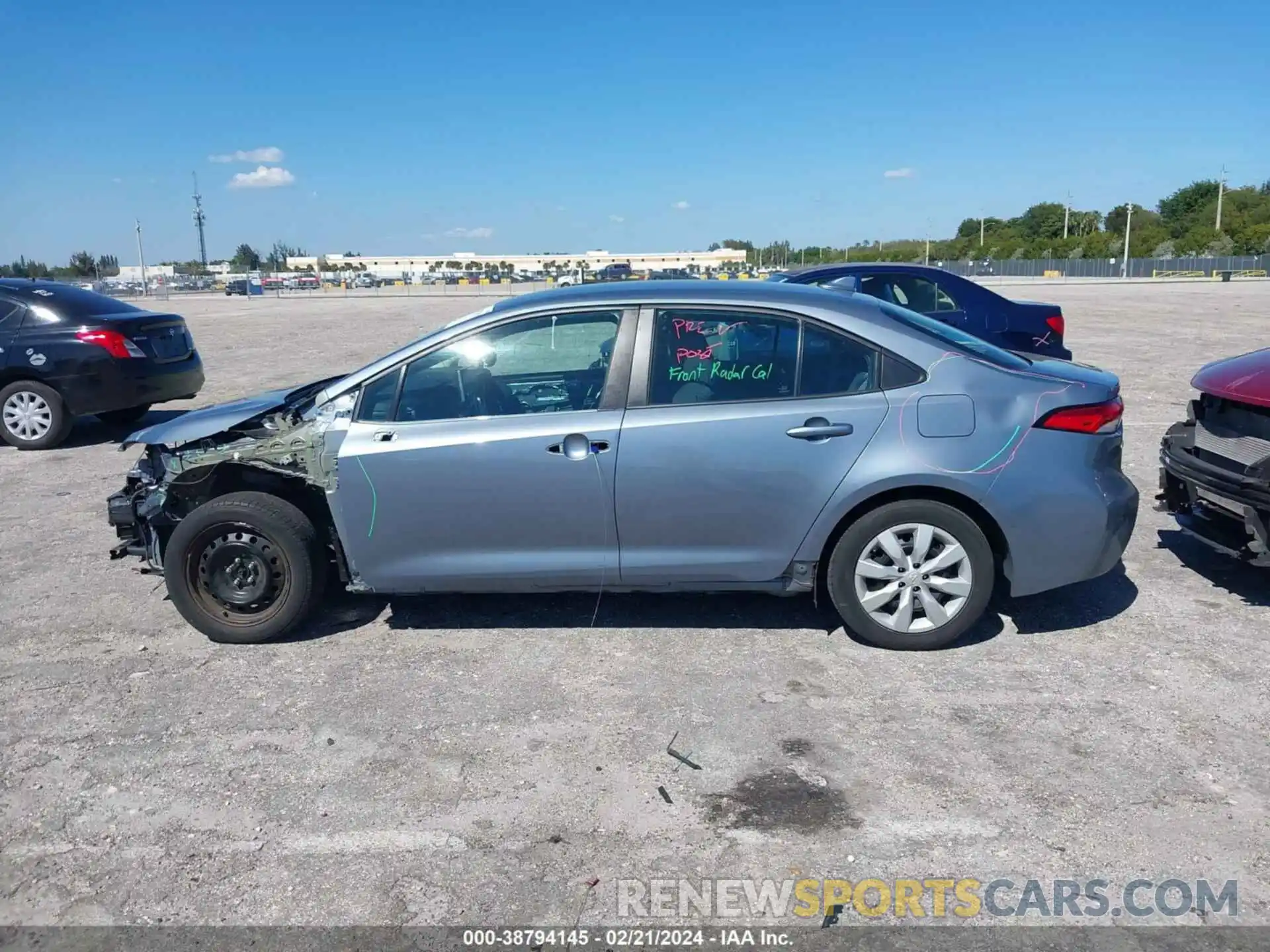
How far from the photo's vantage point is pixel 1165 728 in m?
3.83

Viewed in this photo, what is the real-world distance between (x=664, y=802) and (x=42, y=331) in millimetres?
8683

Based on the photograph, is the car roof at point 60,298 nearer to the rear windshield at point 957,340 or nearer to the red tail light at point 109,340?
the red tail light at point 109,340

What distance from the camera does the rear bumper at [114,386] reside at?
9.38m

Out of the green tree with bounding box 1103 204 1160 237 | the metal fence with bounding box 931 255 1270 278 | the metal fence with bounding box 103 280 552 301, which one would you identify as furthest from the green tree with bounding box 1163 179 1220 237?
the metal fence with bounding box 103 280 552 301

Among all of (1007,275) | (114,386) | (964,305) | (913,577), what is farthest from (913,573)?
(1007,275)

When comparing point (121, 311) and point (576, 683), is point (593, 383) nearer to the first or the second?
point (576, 683)

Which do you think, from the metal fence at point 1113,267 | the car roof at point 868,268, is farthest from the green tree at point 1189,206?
the car roof at point 868,268

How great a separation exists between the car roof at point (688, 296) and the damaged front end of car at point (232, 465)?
41.5 inches

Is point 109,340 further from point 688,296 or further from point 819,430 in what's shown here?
point 819,430

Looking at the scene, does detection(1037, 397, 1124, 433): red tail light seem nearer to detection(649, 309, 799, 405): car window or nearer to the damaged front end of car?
detection(649, 309, 799, 405): car window

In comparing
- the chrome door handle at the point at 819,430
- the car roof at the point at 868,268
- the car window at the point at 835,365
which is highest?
the car roof at the point at 868,268

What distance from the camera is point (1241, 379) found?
511cm

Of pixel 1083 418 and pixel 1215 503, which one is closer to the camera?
pixel 1083 418

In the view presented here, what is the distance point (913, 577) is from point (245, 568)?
3153 millimetres
